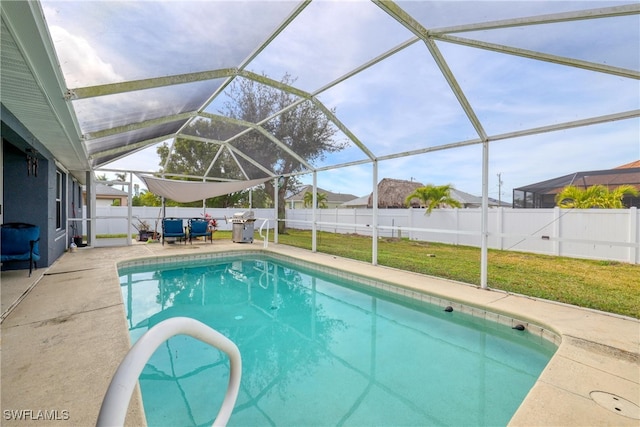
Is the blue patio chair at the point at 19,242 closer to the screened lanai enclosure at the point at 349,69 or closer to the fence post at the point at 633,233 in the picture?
the screened lanai enclosure at the point at 349,69

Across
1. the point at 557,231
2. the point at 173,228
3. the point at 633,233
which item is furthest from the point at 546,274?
the point at 173,228

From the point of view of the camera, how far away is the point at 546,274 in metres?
7.45

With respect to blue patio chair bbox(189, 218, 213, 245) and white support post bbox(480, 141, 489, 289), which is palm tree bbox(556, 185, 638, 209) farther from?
blue patio chair bbox(189, 218, 213, 245)

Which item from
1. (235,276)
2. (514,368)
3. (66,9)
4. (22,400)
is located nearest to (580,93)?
(514,368)

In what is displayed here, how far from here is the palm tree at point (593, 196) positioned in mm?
9781

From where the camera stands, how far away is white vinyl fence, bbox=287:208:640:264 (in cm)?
856

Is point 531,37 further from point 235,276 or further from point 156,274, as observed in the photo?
point 156,274

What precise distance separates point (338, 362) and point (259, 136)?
6.84 meters

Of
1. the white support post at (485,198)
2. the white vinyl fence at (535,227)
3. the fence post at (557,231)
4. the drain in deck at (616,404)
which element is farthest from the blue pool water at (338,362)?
the fence post at (557,231)

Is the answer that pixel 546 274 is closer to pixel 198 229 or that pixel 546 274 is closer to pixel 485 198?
pixel 485 198

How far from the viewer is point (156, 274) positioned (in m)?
7.95

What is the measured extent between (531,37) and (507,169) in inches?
414

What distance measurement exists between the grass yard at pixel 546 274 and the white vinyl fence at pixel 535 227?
465 mm
